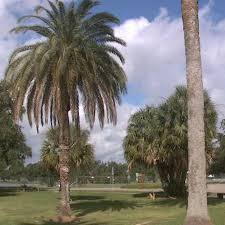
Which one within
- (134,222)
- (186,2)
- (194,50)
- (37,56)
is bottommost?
(134,222)

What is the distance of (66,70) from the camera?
2808 centimetres

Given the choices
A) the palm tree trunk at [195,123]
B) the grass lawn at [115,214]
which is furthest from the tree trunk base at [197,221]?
the grass lawn at [115,214]

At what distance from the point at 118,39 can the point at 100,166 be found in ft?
379

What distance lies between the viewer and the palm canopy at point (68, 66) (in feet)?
92.9

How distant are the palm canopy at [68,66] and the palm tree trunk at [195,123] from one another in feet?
42.4

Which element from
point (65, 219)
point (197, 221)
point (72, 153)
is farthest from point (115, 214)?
point (72, 153)

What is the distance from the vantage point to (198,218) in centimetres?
1459

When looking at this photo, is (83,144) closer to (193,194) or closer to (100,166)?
(193,194)

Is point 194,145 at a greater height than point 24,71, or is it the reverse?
point 24,71

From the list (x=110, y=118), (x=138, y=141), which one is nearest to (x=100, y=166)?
(x=138, y=141)

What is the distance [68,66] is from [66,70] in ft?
1.24

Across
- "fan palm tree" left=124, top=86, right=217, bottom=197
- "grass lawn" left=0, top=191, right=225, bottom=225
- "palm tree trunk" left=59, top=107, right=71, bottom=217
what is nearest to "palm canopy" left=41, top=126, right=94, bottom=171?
"fan palm tree" left=124, top=86, right=217, bottom=197

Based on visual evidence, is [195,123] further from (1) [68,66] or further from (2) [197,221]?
(1) [68,66]

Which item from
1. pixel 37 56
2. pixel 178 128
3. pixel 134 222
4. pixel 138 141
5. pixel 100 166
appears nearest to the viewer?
pixel 134 222
